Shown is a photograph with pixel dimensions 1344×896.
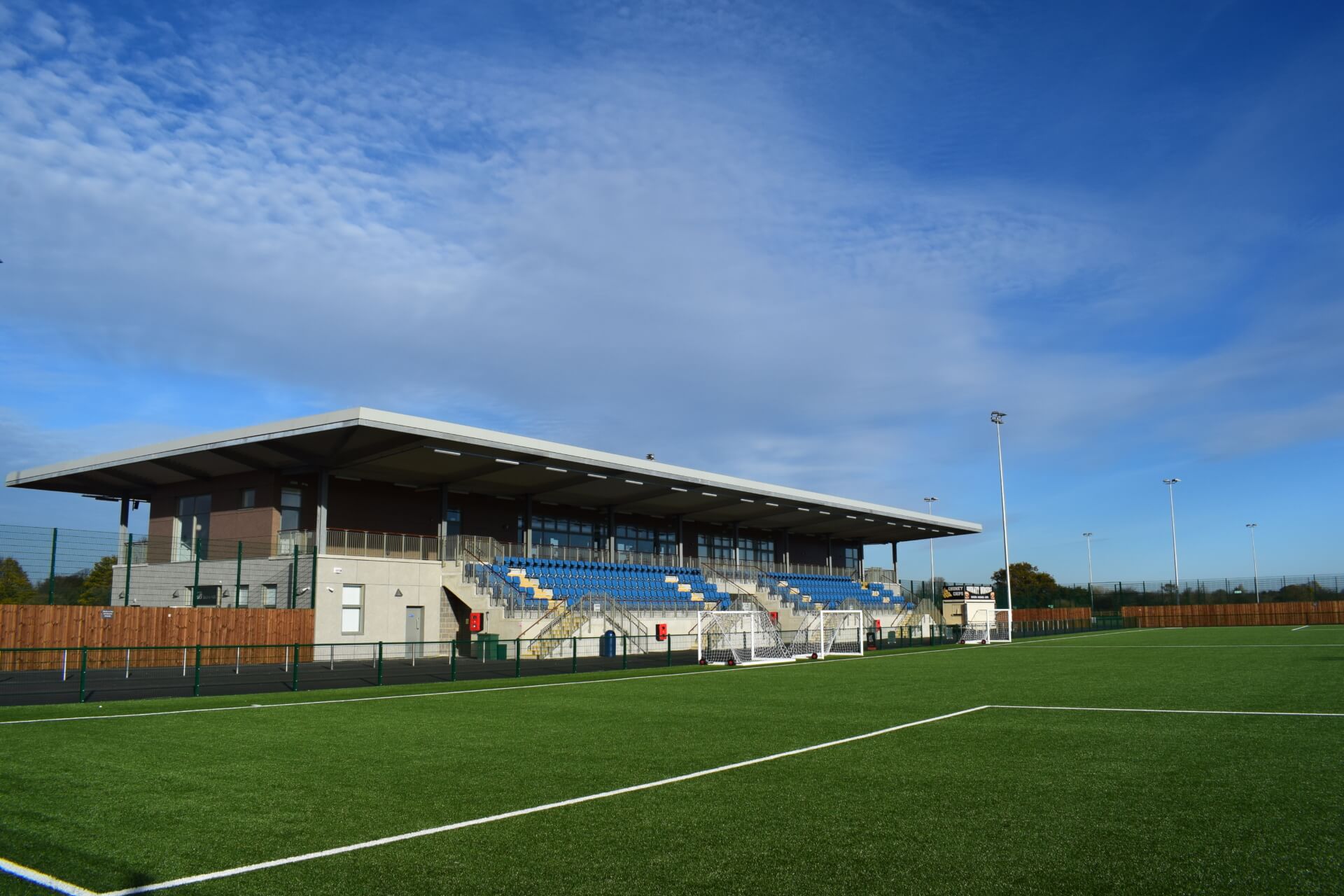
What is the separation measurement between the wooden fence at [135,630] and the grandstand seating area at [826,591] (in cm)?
2817

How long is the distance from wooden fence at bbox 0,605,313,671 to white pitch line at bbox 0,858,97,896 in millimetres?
20874

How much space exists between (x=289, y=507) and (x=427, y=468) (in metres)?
5.59

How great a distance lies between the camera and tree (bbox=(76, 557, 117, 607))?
30250 mm

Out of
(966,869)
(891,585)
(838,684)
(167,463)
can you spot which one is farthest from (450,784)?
(891,585)

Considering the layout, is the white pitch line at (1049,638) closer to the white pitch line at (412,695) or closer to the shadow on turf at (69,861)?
the white pitch line at (412,695)

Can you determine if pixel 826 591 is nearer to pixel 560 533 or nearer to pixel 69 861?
pixel 560 533

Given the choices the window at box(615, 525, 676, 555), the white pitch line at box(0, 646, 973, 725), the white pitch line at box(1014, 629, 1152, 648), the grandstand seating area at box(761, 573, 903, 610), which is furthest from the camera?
the grandstand seating area at box(761, 573, 903, 610)

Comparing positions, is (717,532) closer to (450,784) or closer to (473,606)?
(473,606)

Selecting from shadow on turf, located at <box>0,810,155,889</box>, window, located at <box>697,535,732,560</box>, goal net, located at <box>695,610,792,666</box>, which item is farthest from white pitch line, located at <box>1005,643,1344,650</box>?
shadow on turf, located at <box>0,810,155,889</box>

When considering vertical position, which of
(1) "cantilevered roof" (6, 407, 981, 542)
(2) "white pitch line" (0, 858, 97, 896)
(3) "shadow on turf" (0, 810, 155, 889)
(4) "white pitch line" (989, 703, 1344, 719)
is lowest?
(4) "white pitch line" (989, 703, 1344, 719)

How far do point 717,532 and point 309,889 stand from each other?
55.3m

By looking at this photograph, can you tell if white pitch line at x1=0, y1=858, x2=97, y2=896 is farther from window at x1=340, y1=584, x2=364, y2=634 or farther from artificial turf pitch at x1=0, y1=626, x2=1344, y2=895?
window at x1=340, y1=584, x2=364, y2=634

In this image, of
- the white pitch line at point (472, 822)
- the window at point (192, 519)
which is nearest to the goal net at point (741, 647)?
the white pitch line at point (472, 822)

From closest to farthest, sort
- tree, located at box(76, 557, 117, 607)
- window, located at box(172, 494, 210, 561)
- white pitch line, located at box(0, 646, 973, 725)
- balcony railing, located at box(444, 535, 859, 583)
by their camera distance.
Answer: white pitch line, located at box(0, 646, 973, 725)
tree, located at box(76, 557, 117, 607)
balcony railing, located at box(444, 535, 859, 583)
window, located at box(172, 494, 210, 561)
